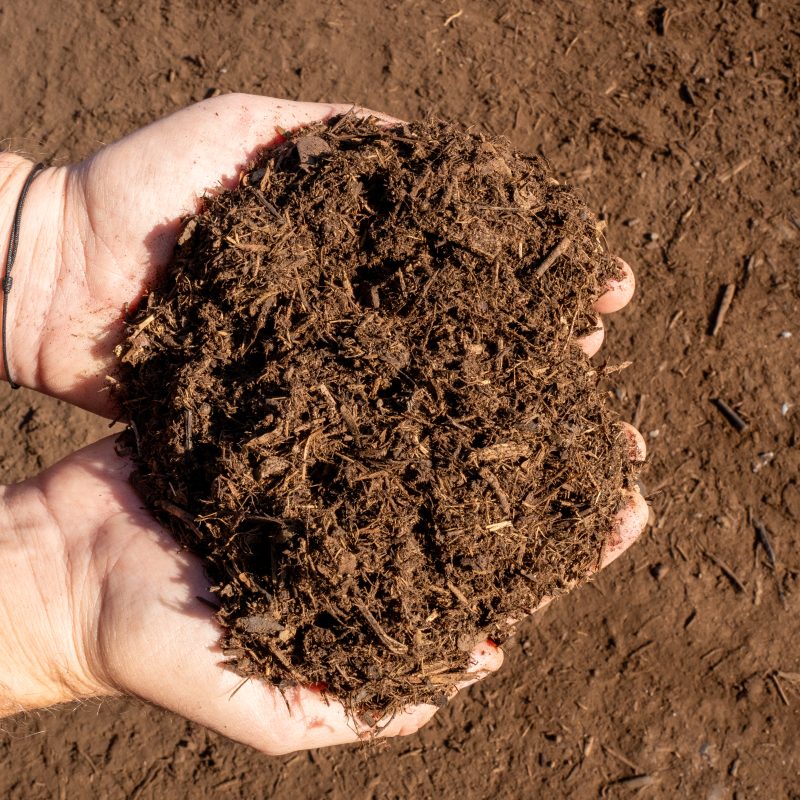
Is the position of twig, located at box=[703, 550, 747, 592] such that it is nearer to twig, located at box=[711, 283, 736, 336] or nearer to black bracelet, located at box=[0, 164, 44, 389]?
twig, located at box=[711, 283, 736, 336]

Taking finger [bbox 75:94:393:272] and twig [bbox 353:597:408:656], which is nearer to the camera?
twig [bbox 353:597:408:656]

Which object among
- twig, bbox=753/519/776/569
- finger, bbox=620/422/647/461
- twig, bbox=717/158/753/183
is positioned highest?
twig, bbox=717/158/753/183

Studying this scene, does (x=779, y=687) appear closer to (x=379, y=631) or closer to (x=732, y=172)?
(x=379, y=631)

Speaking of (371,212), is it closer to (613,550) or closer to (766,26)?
(613,550)

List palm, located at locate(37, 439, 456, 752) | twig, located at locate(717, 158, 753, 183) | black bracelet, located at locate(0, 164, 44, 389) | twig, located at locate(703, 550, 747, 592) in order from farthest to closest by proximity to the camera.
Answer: twig, located at locate(717, 158, 753, 183) → twig, located at locate(703, 550, 747, 592) → black bracelet, located at locate(0, 164, 44, 389) → palm, located at locate(37, 439, 456, 752)

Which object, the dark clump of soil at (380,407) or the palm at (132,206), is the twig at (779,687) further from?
the palm at (132,206)

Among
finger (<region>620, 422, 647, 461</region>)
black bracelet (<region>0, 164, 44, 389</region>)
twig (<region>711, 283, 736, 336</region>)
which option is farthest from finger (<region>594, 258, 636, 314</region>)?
black bracelet (<region>0, 164, 44, 389</region>)

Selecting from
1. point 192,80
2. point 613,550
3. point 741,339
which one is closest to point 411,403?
point 613,550
